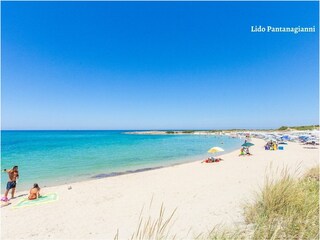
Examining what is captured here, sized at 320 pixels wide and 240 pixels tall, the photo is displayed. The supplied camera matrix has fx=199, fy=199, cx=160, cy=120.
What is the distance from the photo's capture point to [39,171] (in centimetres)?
1612

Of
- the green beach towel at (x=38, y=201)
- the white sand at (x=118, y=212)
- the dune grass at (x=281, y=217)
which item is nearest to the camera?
the dune grass at (x=281, y=217)

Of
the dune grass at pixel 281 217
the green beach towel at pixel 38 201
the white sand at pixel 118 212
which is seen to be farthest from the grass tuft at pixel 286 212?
the green beach towel at pixel 38 201

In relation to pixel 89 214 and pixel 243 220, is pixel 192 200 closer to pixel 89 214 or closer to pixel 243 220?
pixel 243 220

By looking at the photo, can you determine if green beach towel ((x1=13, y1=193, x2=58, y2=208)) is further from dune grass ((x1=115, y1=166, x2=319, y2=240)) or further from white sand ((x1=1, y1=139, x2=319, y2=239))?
dune grass ((x1=115, y1=166, x2=319, y2=240))

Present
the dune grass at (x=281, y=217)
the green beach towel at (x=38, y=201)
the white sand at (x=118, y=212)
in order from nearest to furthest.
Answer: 1. the dune grass at (x=281, y=217)
2. the white sand at (x=118, y=212)
3. the green beach towel at (x=38, y=201)

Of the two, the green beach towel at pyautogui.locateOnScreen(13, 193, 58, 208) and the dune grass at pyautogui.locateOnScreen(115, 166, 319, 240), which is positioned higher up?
the dune grass at pyautogui.locateOnScreen(115, 166, 319, 240)

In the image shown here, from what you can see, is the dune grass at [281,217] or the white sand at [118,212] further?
the white sand at [118,212]

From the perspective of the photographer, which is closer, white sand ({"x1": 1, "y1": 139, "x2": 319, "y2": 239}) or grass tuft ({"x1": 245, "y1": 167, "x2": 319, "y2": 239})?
grass tuft ({"x1": 245, "y1": 167, "x2": 319, "y2": 239})

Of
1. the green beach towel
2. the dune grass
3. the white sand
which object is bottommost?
the green beach towel

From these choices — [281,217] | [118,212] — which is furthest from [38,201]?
[281,217]

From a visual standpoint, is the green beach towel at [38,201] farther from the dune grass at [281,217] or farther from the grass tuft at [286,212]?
the grass tuft at [286,212]

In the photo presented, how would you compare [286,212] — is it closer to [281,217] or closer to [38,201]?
[281,217]

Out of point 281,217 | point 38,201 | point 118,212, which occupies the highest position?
point 281,217

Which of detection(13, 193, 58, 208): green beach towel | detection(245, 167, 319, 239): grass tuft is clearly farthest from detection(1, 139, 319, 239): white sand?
detection(245, 167, 319, 239): grass tuft
